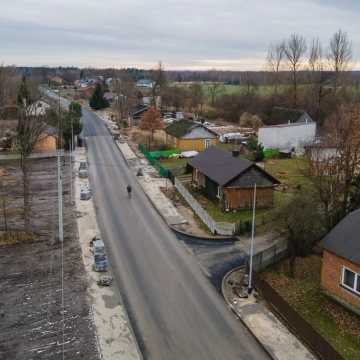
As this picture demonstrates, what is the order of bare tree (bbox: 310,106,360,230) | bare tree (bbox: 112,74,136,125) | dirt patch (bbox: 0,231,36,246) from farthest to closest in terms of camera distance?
bare tree (bbox: 112,74,136,125) → dirt patch (bbox: 0,231,36,246) → bare tree (bbox: 310,106,360,230)

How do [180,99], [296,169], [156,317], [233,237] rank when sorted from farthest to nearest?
[180,99]
[296,169]
[233,237]
[156,317]

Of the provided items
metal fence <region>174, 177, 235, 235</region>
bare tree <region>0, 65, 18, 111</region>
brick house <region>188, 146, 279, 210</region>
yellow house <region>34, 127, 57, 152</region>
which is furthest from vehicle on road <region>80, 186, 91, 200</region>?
bare tree <region>0, 65, 18, 111</region>

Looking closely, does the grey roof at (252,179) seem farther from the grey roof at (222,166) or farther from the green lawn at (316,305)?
the green lawn at (316,305)

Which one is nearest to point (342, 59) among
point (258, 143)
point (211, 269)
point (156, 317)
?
point (258, 143)

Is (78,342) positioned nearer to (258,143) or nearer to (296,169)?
(296,169)

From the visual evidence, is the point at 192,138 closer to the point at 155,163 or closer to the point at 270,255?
the point at 155,163

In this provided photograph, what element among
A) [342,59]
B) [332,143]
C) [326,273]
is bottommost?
[326,273]

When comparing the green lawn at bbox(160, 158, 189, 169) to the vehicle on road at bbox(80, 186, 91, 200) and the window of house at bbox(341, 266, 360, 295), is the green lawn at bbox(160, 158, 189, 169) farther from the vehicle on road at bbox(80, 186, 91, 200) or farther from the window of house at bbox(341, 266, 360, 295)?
the window of house at bbox(341, 266, 360, 295)
